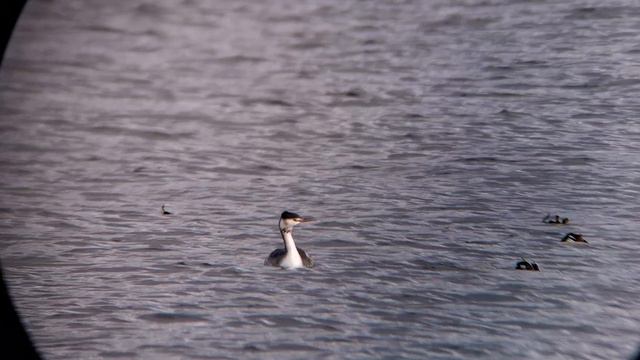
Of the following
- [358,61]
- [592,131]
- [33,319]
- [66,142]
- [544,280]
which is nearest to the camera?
[33,319]

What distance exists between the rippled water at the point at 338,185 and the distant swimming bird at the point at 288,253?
0.13 meters

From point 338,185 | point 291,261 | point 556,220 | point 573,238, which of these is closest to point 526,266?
point 573,238

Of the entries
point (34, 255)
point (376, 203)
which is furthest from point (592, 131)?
point (34, 255)

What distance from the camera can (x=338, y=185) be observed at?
1103 cm

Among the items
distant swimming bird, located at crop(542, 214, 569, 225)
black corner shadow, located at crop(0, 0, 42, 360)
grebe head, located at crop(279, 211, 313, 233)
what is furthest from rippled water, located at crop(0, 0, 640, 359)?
black corner shadow, located at crop(0, 0, 42, 360)

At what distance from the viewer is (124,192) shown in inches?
438

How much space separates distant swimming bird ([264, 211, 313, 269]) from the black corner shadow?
9.13ft

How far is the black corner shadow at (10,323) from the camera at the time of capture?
5535 millimetres

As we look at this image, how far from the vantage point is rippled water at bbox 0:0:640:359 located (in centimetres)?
740

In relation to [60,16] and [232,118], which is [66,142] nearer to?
[232,118]

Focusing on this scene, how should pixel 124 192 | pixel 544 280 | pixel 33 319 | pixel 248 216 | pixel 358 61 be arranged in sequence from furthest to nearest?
pixel 358 61 → pixel 124 192 → pixel 248 216 → pixel 544 280 → pixel 33 319

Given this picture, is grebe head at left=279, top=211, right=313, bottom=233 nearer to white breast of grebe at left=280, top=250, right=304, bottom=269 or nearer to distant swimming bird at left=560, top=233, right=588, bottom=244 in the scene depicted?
white breast of grebe at left=280, top=250, right=304, bottom=269

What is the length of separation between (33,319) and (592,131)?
21.9 ft

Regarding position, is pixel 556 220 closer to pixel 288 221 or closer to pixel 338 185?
pixel 288 221
